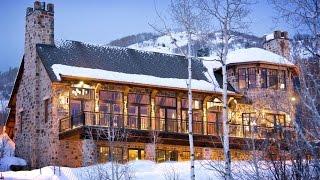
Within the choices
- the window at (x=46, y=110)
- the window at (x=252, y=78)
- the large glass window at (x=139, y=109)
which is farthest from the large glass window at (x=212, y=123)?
the window at (x=46, y=110)

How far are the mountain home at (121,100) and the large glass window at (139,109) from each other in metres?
0.06

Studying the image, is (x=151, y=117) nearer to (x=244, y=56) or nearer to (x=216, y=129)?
(x=216, y=129)

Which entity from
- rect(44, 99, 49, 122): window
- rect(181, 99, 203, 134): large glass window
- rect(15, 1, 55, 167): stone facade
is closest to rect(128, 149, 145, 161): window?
rect(181, 99, 203, 134): large glass window

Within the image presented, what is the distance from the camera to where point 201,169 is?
26422mm

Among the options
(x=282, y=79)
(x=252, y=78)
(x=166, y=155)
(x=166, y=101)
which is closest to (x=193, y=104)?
(x=166, y=101)

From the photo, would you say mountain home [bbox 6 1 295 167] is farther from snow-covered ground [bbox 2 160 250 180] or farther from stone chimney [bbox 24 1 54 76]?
snow-covered ground [bbox 2 160 250 180]

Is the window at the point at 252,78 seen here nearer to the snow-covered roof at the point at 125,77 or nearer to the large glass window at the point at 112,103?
the snow-covered roof at the point at 125,77

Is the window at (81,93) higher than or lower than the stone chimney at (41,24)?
lower

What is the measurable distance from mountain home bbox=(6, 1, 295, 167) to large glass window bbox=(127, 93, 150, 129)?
0.06 metres

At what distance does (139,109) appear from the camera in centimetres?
3491

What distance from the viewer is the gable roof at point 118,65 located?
33281 mm

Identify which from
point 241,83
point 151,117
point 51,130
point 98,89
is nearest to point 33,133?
point 51,130

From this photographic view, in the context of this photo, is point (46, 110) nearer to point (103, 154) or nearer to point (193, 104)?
point (103, 154)

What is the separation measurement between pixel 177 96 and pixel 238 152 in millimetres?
4903
